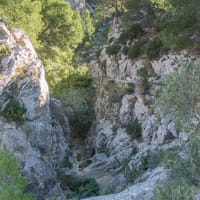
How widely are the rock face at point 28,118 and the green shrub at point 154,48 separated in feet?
22.5

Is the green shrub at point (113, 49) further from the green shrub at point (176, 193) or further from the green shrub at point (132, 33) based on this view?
the green shrub at point (176, 193)

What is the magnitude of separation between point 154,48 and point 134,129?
513cm

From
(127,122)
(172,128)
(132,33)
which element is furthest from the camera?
(132,33)

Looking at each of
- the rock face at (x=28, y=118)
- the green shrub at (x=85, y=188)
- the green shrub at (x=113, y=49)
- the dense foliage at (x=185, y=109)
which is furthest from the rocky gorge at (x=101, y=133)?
the dense foliage at (x=185, y=109)

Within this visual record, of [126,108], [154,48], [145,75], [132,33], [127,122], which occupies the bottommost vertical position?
[127,122]

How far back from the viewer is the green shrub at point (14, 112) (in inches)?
724

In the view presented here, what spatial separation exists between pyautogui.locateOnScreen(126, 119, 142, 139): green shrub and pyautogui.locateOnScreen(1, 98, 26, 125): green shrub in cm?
694

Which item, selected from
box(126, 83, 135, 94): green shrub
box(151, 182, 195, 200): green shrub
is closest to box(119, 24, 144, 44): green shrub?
box(126, 83, 135, 94): green shrub

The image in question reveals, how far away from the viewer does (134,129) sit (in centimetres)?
2300

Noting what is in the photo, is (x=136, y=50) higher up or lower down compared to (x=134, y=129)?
higher up

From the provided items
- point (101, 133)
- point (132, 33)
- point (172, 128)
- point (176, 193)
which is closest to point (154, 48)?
point (132, 33)

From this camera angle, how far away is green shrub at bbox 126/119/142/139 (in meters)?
22.7

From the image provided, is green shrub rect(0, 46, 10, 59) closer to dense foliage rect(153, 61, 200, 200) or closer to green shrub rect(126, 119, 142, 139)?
green shrub rect(126, 119, 142, 139)

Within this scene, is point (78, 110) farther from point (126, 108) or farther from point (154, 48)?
point (154, 48)
